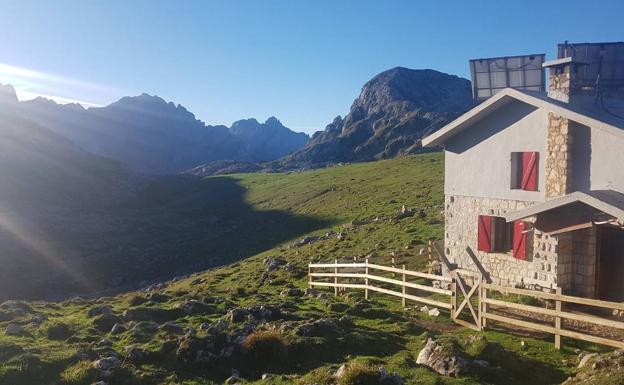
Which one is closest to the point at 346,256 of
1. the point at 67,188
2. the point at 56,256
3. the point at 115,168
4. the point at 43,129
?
the point at 56,256

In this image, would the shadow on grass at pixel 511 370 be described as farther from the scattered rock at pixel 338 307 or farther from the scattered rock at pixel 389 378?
the scattered rock at pixel 338 307

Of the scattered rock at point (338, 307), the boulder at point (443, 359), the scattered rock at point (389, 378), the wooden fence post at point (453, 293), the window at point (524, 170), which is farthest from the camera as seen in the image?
the scattered rock at point (338, 307)

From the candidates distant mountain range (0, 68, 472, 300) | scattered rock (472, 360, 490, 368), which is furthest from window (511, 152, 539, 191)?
distant mountain range (0, 68, 472, 300)

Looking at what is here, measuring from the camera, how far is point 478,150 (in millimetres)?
24141

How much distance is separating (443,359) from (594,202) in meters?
7.74

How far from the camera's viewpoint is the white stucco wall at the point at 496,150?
21.2m

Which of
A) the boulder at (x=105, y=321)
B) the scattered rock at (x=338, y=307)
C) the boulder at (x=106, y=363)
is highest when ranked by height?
the boulder at (x=106, y=363)

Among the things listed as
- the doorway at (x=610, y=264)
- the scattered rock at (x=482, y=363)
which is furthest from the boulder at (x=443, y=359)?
the doorway at (x=610, y=264)

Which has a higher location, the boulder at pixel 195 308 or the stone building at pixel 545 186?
the stone building at pixel 545 186

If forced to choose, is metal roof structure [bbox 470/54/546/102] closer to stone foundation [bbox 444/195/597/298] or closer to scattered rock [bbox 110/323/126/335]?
stone foundation [bbox 444/195/597/298]

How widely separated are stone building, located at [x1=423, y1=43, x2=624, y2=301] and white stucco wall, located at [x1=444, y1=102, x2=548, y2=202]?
4 cm

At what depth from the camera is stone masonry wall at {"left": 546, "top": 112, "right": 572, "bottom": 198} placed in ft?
64.4

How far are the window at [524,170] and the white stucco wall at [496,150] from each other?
0.54ft

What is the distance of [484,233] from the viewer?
23297 mm
